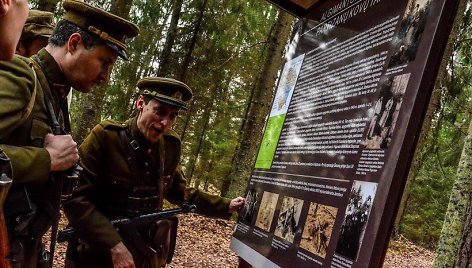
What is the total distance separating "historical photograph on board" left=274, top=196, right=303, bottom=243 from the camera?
2594 millimetres

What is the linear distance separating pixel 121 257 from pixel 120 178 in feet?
1.97

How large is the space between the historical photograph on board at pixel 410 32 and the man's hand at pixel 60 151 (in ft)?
5.78

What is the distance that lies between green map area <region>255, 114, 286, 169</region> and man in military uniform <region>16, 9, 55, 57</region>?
2129mm

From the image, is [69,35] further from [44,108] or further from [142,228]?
[142,228]

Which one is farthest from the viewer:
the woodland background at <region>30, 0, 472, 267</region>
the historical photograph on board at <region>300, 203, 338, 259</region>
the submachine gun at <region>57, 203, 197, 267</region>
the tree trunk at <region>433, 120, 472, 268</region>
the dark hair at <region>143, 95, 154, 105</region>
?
the woodland background at <region>30, 0, 472, 267</region>

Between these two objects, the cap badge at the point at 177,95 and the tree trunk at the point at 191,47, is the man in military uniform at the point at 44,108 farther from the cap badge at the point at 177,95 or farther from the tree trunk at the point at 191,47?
the tree trunk at the point at 191,47

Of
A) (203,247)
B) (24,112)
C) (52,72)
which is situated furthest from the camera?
(203,247)

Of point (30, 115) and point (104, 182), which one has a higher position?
point (30, 115)

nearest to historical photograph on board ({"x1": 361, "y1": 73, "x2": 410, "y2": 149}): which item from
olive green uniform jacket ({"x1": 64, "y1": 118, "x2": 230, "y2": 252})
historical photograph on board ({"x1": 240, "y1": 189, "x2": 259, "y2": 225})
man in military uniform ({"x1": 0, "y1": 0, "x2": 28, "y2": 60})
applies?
historical photograph on board ({"x1": 240, "y1": 189, "x2": 259, "y2": 225})

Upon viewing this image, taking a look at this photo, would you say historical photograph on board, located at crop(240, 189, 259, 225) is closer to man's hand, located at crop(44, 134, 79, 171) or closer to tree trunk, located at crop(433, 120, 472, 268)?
man's hand, located at crop(44, 134, 79, 171)

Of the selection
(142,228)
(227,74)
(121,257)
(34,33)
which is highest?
(227,74)

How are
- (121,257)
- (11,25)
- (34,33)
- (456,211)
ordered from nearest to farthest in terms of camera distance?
1. (11,25)
2. (121,257)
3. (34,33)
4. (456,211)

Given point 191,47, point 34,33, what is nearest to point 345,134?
point 34,33

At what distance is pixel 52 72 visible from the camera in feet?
8.14
